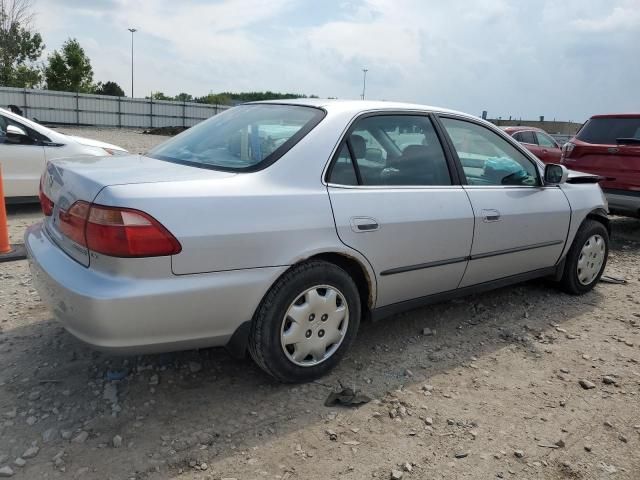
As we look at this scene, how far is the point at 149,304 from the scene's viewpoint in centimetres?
239

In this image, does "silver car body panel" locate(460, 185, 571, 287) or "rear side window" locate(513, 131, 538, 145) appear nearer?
"silver car body panel" locate(460, 185, 571, 287)

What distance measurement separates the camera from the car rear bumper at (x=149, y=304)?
236 cm

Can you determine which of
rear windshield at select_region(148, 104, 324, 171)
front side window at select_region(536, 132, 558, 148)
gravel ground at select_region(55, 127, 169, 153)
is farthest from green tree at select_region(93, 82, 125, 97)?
rear windshield at select_region(148, 104, 324, 171)

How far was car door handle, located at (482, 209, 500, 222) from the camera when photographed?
3629mm

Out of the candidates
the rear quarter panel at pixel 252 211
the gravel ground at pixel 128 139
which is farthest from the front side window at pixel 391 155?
the gravel ground at pixel 128 139

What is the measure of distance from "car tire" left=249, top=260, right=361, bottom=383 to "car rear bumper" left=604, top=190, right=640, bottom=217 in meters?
5.50

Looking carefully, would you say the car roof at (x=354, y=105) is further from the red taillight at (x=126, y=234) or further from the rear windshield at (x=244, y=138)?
the red taillight at (x=126, y=234)

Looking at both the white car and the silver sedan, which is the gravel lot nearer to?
the silver sedan

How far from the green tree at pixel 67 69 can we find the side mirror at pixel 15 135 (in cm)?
3832

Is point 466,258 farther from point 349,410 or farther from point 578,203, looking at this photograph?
point 578,203

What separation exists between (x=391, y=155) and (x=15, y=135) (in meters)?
5.79

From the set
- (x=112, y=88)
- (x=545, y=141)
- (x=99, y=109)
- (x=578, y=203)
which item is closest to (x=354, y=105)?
(x=578, y=203)

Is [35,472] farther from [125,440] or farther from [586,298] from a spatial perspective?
[586,298]

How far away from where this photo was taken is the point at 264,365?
9.32 ft
